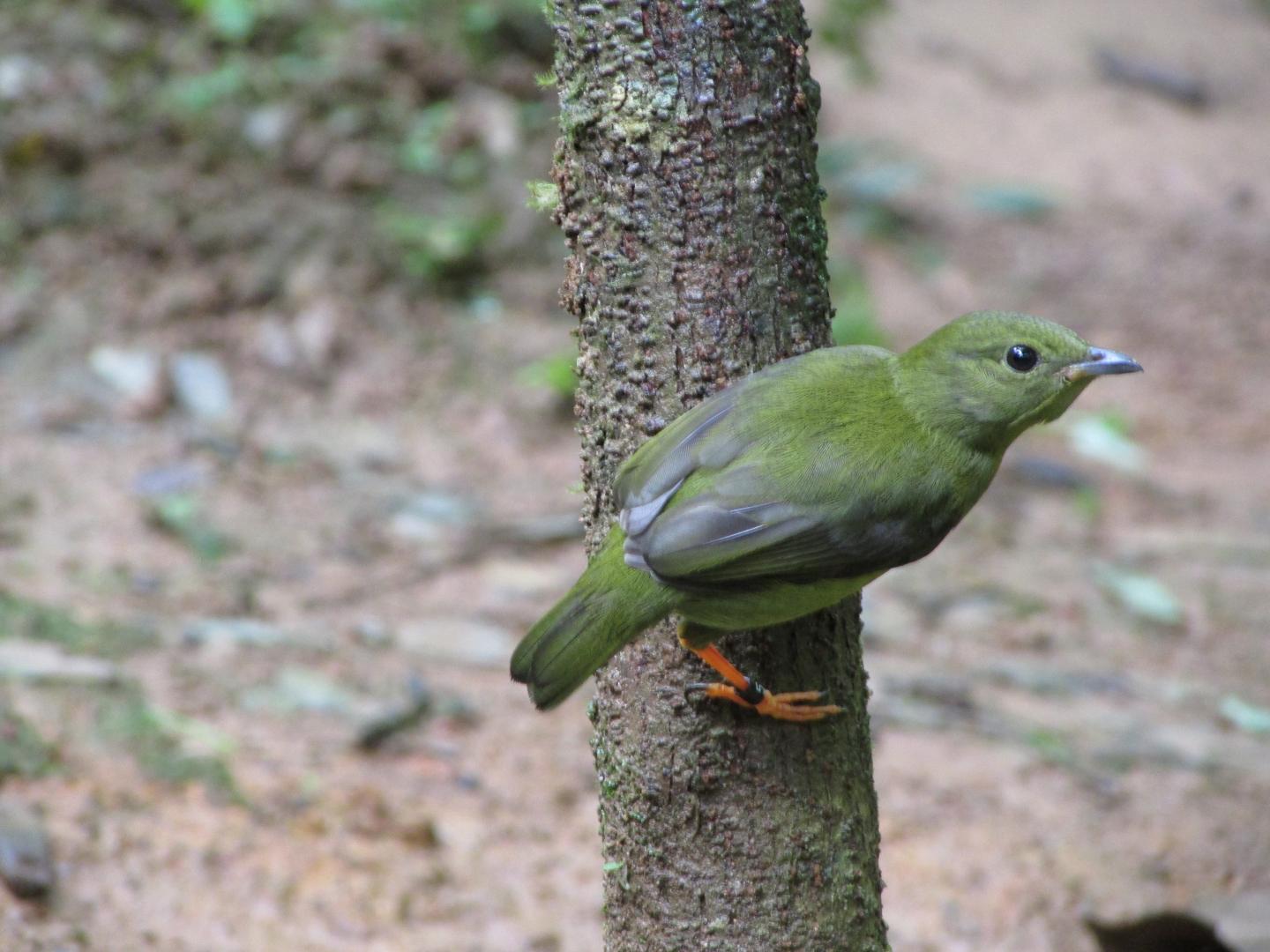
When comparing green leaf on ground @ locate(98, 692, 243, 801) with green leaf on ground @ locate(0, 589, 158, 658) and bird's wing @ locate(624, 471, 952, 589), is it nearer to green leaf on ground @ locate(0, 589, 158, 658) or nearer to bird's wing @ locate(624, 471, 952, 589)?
green leaf on ground @ locate(0, 589, 158, 658)

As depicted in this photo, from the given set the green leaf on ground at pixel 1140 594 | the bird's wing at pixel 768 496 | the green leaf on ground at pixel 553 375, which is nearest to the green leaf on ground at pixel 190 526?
the green leaf on ground at pixel 553 375

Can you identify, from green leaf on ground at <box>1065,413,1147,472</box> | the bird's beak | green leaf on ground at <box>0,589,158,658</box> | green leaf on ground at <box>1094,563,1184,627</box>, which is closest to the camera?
the bird's beak

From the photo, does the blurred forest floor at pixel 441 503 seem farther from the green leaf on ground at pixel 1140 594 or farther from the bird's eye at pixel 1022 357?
the bird's eye at pixel 1022 357

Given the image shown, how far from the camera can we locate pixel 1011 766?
A: 14.8ft

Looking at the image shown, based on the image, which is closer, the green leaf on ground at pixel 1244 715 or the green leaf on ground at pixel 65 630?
the green leaf on ground at pixel 65 630

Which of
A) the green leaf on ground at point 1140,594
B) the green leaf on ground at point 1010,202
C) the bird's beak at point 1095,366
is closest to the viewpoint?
the bird's beak at point 1095,366

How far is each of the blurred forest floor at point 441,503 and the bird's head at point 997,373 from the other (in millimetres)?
724

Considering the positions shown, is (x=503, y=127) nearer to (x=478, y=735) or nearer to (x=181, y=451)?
(x=181, y=451)

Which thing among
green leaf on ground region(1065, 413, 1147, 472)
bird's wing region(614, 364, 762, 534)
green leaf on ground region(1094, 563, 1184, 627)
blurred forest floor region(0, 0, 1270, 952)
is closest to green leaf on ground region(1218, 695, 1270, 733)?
blurred forest floor region(0, 0, 1270, 952)

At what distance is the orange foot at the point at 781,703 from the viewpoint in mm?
2377

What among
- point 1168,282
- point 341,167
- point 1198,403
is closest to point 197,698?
point 341,167

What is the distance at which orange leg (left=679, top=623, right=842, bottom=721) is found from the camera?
2371 millimetres

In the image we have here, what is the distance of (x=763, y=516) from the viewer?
2.41 meters

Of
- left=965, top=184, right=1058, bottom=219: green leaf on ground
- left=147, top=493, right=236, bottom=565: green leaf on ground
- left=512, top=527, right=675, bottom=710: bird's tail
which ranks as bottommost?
left=512, top=527, right=675, bottom=710: bird's tail
